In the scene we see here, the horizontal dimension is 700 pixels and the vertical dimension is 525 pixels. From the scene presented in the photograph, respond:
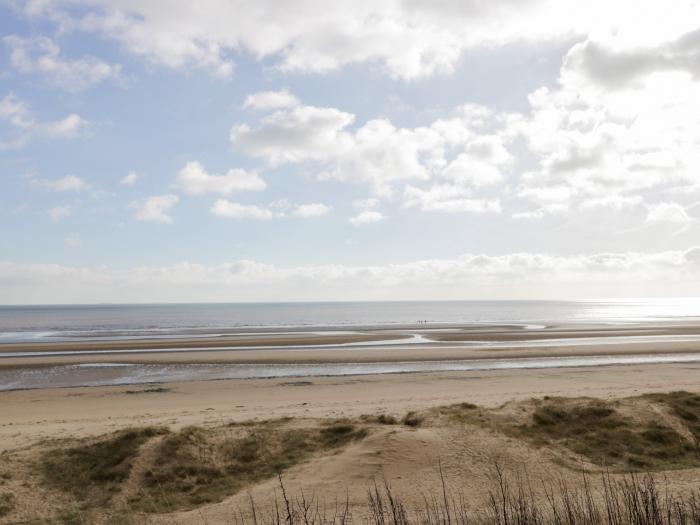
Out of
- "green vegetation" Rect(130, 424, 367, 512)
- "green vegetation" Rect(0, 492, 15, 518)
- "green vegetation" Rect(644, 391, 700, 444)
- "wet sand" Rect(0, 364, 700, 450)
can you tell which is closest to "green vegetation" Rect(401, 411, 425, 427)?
"green vegetation" Rect(130, 424, 367, 512)

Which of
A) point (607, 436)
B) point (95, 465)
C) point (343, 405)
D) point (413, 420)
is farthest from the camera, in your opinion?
point (343, 405)

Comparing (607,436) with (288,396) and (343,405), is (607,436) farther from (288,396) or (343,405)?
(288,396)

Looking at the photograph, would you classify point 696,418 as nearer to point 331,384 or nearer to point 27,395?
point 331,384

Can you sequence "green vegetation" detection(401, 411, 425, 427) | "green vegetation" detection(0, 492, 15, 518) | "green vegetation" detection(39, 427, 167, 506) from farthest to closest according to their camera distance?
A: "green vegetation" detection(401, 411, 425, 427) < "green vegetation" detection(39, 427, 167, 506) < "green vegetation" detection(0, 492, 15, 518)

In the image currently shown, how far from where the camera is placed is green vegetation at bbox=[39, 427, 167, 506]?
12.7 metres

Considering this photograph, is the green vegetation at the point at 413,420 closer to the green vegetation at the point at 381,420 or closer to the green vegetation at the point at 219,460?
the green vegetation at the point at 381,420

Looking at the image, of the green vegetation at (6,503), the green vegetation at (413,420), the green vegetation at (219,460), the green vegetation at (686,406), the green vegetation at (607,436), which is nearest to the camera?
the green vegetation at (6,503)

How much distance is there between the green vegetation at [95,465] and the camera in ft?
41.7

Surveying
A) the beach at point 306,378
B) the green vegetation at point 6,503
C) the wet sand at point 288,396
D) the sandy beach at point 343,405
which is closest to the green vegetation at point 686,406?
the sandy beach at point 343,405

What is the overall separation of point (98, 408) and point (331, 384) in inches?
433

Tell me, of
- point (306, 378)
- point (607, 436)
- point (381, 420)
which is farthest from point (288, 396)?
point (607, 436)

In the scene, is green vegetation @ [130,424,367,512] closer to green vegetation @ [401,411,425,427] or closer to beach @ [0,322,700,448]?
green vegetation @ [401,411,425,427]

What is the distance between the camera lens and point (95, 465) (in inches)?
544

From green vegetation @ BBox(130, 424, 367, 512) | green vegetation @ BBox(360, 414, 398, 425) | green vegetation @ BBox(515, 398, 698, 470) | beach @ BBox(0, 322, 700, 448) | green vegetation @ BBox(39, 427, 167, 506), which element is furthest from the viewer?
beach @ BBox(0, 322, 700, 448)
